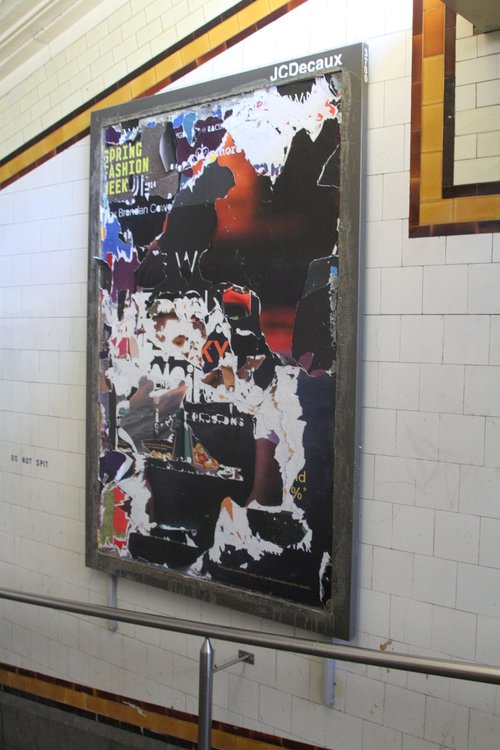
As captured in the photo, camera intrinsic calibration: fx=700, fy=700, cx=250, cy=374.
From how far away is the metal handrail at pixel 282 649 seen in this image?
5.81 ft

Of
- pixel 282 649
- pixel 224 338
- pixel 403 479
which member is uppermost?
pixel 224 338

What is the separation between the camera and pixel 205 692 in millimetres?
2213

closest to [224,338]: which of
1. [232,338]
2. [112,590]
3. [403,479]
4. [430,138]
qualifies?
[232,338]

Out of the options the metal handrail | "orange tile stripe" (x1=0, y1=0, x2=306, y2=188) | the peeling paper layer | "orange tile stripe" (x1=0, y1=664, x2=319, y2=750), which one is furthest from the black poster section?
"orange tile stripe" (x1=0, y1=664, x2=319, y2=750)

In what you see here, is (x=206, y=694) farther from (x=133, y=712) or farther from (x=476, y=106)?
(x=476, y=106)

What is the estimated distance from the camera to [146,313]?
3004 mm

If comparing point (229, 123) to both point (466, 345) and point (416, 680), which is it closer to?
point (466, 345)

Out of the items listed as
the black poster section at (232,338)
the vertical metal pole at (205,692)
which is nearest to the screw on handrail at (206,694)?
the vertical metal pole at (205,692)

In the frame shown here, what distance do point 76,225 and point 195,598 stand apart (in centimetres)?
179

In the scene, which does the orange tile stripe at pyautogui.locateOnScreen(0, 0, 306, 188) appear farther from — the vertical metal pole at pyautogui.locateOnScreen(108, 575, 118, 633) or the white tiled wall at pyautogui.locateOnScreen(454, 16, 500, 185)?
the vertical metal pole at pyautogui.locateOnScreen(108, 575, 118, 633)

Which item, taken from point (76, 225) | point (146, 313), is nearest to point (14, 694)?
point (146, 313)

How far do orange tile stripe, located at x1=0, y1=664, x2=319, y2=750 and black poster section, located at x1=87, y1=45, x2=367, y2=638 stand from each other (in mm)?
561

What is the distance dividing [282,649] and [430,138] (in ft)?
5.49

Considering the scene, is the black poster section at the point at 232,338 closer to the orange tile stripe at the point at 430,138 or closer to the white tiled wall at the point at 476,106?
the orange tile stripe at the point at 430,138
